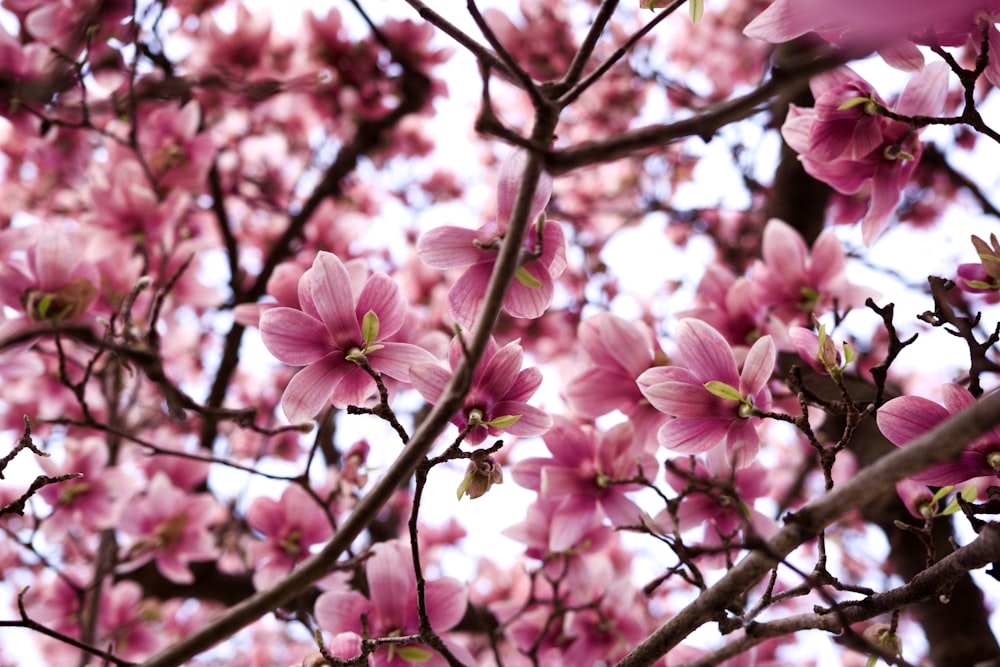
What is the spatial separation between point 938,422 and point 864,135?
17.5 inches

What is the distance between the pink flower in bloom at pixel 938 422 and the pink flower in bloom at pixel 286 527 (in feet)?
3.28

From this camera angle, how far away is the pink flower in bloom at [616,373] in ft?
4.00

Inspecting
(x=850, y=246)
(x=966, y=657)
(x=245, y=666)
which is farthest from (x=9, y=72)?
(x=966, y=657)

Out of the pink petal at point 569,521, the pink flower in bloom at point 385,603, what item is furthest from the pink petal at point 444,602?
the pink petal at point 569,521

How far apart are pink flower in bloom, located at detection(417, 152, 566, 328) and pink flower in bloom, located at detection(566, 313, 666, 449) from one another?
278mm

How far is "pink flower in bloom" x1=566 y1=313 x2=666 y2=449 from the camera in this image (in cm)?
122

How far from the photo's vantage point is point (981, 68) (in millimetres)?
944

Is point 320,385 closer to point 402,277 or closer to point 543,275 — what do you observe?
point 543,275

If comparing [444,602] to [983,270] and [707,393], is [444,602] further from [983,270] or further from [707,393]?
[983,270]

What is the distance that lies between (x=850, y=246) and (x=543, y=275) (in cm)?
152

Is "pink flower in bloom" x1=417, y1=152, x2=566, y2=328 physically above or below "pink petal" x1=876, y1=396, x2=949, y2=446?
above

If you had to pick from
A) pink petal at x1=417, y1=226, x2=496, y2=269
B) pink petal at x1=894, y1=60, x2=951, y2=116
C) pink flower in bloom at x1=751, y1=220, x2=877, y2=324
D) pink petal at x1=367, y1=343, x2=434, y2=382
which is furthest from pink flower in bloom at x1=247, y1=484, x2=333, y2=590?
pink petal at x1=894, y1=60, x2=951, y2=116

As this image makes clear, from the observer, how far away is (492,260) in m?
0.99

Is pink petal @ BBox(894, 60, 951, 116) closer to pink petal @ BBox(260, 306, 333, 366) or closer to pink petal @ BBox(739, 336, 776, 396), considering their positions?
pink petal @ BBox(739, 336, 776, 396)
